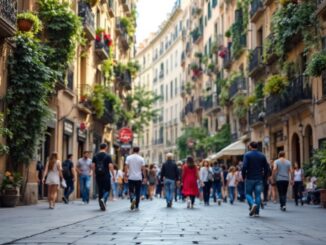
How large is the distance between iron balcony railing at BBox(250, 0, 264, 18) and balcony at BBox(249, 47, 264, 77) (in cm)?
219

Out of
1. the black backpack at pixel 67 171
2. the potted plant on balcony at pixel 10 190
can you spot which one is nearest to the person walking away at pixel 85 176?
the black backpack at pixel 67 171

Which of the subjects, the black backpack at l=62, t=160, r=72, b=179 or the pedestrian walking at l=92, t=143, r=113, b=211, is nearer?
the pedestrian walking at l=92, t=143, r=113, b=211

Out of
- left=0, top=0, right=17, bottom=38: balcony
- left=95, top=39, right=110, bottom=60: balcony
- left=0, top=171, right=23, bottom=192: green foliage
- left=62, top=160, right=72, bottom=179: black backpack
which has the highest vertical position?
left=95, top=39, right=110, bottom=60: balcony

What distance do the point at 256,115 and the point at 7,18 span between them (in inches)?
829

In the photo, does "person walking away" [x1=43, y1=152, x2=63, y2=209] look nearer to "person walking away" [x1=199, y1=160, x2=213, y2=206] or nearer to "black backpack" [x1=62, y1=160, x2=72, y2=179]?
"black backpack" [x1=62, y1=160, x2=72, y2=179]

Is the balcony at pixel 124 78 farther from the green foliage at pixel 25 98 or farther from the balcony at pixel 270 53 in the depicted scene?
the green foliage at pixel 25 98

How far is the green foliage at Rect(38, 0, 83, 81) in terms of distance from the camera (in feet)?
71.6

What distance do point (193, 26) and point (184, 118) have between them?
10.2 m

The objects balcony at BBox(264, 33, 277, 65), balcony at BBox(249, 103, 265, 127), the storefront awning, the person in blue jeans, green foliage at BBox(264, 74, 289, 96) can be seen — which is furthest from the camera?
the storefront awning

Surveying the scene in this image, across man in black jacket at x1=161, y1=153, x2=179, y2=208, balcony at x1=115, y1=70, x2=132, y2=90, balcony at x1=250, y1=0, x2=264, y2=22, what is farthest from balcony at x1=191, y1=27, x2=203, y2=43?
man in black jacket at x1=161, y1=153, x2=179, y2=208

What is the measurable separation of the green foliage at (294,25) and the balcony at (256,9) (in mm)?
5432

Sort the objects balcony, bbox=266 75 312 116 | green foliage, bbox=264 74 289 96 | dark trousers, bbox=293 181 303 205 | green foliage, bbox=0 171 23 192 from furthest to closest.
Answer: green foliage, bbox=264 74 289 96 < balcony, bbox=266 75 312 116 < dark trousers, bbox=293 181 303 205 < green foliage, bbox=0 171 23 192

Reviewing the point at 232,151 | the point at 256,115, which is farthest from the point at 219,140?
the point at 256,115

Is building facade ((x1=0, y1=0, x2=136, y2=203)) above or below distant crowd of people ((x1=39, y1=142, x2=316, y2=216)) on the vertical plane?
above
